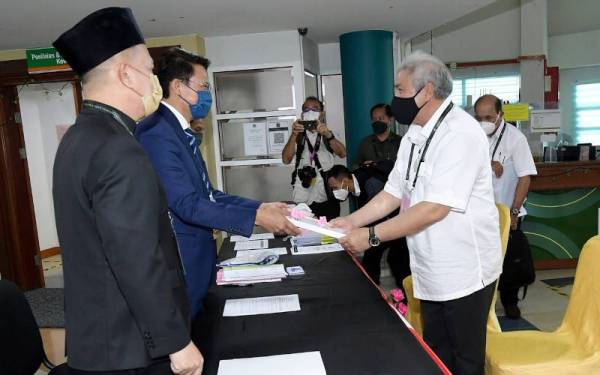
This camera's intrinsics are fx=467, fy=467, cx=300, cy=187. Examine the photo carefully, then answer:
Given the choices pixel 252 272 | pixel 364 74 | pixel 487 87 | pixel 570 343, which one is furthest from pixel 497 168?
pixel 487 87

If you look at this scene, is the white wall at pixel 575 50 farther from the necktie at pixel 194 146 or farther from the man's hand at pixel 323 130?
the necktie at pixel 194 146

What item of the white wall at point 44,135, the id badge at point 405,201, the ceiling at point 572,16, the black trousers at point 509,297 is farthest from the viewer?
the ceiling at point 572,16

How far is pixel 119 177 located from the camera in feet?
3.51

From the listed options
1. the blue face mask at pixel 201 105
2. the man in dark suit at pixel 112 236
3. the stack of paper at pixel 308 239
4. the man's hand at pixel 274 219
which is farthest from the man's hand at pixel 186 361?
the stack of paper at pixel 308 239

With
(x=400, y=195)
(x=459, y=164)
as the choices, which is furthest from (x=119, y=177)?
(x=400, y=195)

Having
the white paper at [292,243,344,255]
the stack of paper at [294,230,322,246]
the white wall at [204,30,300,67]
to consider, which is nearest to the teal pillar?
the white wall at [204,30,300,67]

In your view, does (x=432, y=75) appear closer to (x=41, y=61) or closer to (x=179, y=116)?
(x=179, y=116)

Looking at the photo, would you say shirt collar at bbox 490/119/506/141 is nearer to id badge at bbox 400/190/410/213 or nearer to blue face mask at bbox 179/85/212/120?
id badge at bbox 400/190/410/213

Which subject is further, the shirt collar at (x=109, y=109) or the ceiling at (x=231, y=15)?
the ceiling at (x=231, y=15)

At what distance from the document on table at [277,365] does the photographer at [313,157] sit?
8.73ft

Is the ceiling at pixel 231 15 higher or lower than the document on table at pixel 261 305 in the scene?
higher

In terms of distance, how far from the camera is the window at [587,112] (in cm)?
934

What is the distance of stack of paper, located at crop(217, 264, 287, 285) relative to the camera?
2.02m

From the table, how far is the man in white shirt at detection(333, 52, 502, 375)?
0.27 metres
